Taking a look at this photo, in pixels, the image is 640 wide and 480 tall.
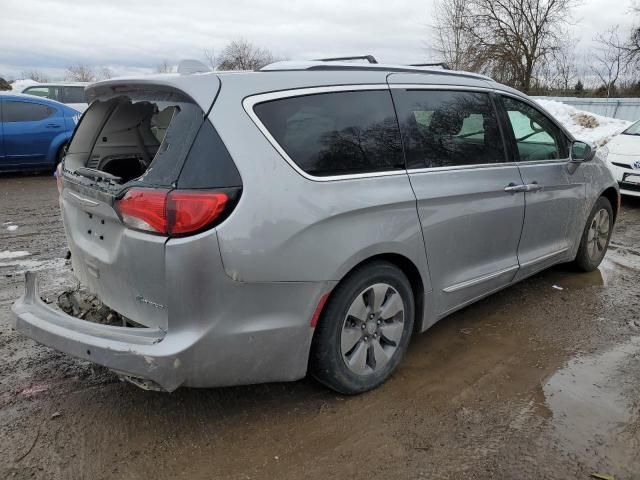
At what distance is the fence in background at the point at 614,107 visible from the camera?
17297mm

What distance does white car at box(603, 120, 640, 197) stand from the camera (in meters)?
8.51

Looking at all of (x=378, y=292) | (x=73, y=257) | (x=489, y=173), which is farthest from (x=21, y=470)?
(x=489, y=173)

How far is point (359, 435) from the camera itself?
2771 millimetres

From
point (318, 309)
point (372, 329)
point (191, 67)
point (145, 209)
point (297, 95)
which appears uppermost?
point (191, 67)

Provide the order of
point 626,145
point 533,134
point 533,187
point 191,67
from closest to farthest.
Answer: point 191,67
point 533,187
point 533,134
point 626,145

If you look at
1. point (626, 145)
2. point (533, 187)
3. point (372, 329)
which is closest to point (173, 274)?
point (372, 329)

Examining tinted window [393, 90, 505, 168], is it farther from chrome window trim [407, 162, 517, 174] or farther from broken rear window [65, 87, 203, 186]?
broken rear window [65, 87, 203, 186]

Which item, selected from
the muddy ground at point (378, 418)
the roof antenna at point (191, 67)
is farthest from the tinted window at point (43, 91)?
the roof antenna at point (191, 67)

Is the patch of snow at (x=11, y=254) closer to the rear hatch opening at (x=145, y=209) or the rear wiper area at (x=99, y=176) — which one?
the rear hatch opening at (x=145, y=209)

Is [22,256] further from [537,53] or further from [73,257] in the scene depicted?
[537,53]

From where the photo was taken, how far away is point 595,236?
516 cm

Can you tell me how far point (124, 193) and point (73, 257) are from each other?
95cm

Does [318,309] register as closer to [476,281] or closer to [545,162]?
[476,281]

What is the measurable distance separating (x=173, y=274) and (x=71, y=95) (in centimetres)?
1483
